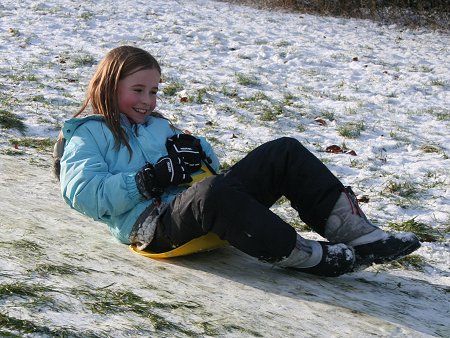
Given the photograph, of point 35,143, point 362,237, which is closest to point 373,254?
point 362,237

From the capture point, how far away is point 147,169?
3146mm

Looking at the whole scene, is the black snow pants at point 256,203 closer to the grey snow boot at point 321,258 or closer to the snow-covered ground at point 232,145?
the grey snow boot at point 321,258

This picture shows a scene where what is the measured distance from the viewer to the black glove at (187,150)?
11.2ft

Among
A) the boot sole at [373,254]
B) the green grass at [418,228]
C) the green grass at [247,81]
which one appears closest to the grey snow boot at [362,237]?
the boot sole at [373,254]

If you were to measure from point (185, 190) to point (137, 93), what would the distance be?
61 cm

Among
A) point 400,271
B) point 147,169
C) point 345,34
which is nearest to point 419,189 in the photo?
point 400,271

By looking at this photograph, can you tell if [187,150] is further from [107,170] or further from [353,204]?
[353,204]

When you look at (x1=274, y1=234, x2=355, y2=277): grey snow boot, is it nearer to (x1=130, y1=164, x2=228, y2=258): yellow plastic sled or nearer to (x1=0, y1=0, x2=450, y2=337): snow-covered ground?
(x1=0, y1=0, x2=450, y2=337): snow-covered ground

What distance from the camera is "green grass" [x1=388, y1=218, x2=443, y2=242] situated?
4.10 meters

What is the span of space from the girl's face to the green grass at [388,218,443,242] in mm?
1657

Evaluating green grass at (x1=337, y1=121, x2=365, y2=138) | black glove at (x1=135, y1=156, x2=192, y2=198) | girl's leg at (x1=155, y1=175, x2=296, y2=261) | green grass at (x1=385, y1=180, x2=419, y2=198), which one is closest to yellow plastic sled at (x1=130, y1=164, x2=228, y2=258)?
girl's leg at (x1=155, y1=175, x2=296, y2=261)

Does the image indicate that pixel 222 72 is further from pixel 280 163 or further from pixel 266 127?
pixel 280 163

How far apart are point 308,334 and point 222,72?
6.33 m

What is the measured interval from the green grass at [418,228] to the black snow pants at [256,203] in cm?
105
